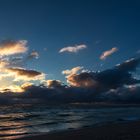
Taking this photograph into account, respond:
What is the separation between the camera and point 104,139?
2291 centimetres

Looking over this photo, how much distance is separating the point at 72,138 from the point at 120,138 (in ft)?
15.5

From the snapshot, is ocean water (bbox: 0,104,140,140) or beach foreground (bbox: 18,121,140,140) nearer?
beach foreground (bbox: 18,121,140,140)

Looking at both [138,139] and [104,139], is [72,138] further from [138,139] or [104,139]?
[138,139]

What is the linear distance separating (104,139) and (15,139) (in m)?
9.18

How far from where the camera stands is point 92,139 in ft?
78.9

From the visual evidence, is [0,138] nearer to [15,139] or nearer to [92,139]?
[15,139]

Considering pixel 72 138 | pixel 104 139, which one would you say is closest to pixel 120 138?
pixel 104 139

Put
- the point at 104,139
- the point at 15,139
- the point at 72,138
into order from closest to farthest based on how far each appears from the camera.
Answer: the point at 104,139, the point at 72,138, the point at 15,139

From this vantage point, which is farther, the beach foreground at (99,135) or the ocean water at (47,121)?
the ocean water at (47,121)

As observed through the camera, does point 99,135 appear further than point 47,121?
No

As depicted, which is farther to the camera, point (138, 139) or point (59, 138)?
point (59, 138)

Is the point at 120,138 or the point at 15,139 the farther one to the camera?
the point at 15,139

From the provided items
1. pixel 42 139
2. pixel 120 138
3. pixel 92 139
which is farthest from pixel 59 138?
pixel 120 138

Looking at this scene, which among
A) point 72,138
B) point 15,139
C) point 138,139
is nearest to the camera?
point 138,139
